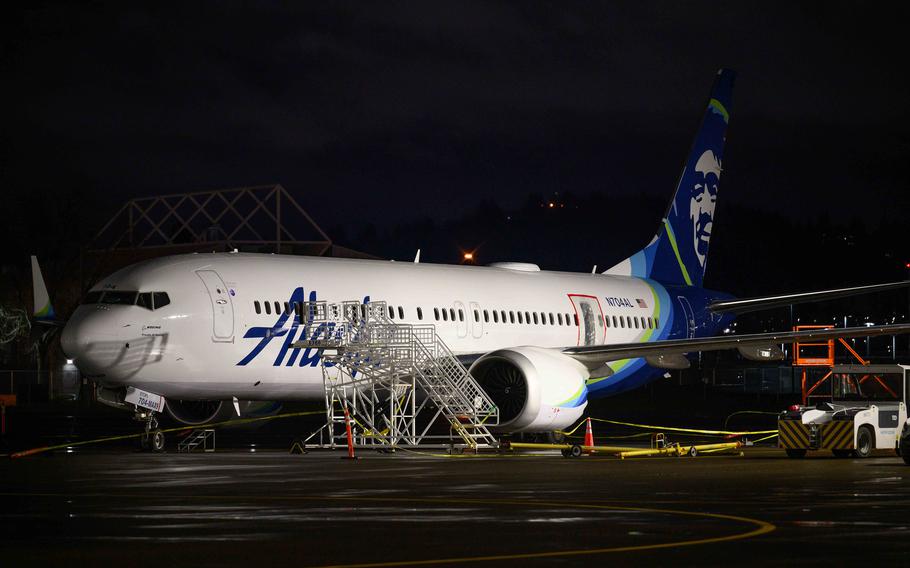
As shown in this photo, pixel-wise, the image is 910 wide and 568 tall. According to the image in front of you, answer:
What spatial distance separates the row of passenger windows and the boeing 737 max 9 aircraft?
4 centimetres

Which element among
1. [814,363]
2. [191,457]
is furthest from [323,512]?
[814,363]

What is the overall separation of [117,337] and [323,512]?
12.8m

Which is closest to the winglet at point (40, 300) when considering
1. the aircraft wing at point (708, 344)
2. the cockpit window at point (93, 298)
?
the cockpit window at point (93, 298)

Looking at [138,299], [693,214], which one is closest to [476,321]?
[138,299]

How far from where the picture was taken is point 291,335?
2900cm

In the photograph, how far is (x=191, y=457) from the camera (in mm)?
25828

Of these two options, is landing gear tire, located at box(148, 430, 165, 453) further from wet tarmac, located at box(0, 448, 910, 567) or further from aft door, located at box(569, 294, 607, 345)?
aft door, located at box(569, 294, 607, 345)

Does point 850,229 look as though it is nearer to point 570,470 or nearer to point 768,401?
point 768,401

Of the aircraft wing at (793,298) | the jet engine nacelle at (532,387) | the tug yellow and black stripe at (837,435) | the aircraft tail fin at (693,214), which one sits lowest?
the tug yellow and black stripe at (837,435)

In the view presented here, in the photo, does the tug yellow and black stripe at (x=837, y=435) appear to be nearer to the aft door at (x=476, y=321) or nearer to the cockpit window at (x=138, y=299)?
the aft door at (x=476, y=321)

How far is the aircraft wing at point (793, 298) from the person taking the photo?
3462cm

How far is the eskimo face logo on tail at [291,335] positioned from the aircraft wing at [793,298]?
12.2 m

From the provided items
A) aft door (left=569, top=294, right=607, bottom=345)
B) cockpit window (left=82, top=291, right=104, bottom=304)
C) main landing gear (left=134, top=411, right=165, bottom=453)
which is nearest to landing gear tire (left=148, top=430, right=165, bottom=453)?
main landing gear (left=134, top=411, right=165, bottom=453)

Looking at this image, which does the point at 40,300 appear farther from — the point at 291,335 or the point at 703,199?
the point at 703,199
